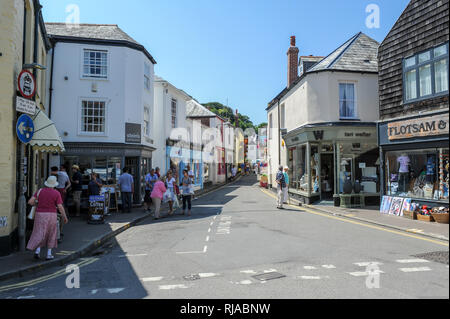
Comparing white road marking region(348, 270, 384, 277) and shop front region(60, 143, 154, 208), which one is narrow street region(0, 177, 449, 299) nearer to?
white road marking region(348, 270, 384, 277)

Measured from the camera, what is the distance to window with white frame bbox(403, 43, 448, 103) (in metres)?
10.6

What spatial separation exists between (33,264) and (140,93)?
1177cm

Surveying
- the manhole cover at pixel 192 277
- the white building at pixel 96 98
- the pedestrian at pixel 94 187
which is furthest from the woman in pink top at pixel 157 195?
the manhole cover at pixel 192 277

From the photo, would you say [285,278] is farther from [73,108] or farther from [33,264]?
[73,108]

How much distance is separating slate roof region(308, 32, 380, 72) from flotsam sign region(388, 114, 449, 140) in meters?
4.29

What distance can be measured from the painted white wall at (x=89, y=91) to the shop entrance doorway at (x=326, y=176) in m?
10.1

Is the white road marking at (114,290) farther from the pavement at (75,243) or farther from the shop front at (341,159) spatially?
the shop front at (341,159)

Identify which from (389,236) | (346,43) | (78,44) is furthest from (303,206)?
(78,44)

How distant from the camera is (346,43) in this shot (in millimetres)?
18000

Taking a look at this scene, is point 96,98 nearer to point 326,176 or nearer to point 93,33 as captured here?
point 93,33

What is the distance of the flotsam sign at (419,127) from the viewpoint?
10.4 meters

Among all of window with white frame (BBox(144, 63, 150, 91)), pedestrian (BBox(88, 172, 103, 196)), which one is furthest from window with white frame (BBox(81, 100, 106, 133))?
pedestrian (BBox(88, 172, 103, 196))

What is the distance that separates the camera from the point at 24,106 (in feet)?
26.7

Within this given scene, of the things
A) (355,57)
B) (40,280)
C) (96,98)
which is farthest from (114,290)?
(355,57)
